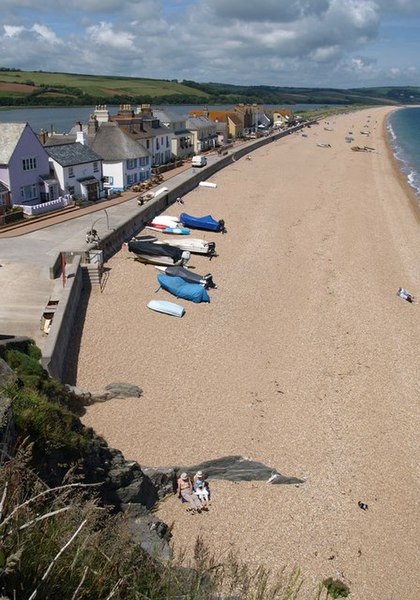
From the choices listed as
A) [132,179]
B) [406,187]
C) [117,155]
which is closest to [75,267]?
[117,155]

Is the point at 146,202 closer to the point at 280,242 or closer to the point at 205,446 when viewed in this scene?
the point at 280,242

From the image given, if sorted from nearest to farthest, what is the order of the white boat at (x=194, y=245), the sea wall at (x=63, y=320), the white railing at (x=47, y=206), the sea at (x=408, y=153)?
the sea wall at (x=63, y=320)
the white boat at (x=194, y=245)
the white railing at (x=47, y=206)
the sea at (x=408, y=153)

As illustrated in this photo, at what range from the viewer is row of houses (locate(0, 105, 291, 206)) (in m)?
29.9

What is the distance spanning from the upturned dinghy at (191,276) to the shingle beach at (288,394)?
614 millimetres

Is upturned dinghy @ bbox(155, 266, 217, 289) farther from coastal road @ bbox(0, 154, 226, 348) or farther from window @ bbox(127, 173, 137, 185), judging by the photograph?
window @ bbox(127, 173, 137, 185)

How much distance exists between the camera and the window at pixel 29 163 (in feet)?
99.2

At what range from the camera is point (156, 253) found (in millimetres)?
25141

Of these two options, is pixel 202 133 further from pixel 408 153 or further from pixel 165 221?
pixel 165 221

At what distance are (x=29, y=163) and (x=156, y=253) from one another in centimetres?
1081

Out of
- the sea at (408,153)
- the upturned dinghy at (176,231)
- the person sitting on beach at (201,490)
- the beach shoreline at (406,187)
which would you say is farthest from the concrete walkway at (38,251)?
the sea at (408,153)

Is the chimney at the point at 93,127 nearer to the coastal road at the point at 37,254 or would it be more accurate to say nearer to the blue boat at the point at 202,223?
the coastal road at the point at 37,254

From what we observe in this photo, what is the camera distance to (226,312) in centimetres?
2175

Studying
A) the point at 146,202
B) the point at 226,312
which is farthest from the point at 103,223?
the point at 226,312

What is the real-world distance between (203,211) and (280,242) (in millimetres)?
8198
